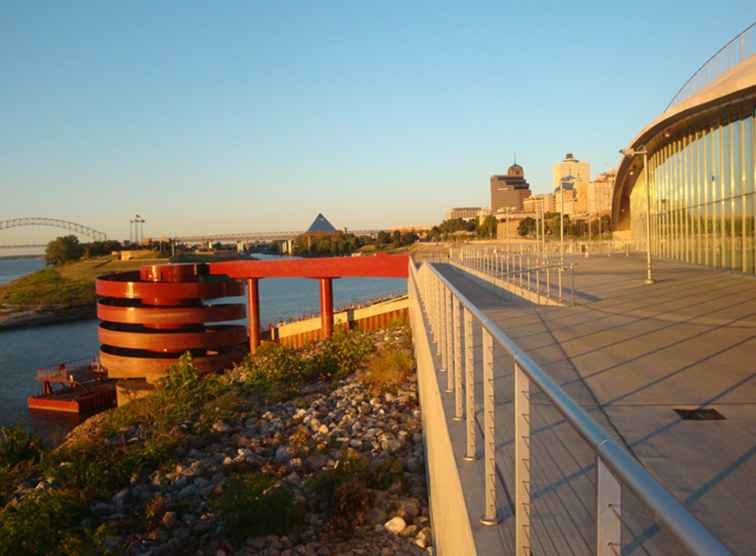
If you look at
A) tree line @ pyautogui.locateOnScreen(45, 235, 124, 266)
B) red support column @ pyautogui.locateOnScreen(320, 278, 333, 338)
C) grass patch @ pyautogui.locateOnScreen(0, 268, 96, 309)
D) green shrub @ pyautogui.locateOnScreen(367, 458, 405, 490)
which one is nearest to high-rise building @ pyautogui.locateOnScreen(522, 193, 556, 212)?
red support column @ pyautogui.locateOnScreen(320, 278, 333, 338)

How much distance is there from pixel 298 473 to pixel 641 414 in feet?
19.2

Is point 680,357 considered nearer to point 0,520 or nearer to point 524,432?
point 524,432

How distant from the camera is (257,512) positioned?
7336mm

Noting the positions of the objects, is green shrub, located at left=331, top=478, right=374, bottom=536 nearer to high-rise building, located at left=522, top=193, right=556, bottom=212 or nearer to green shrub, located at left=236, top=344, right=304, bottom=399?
green shrub, located at left=236, top=344, right=304, bottom=399

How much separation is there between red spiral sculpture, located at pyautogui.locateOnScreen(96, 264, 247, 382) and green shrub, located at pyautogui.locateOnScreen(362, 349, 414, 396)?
1731cm

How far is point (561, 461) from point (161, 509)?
6866 mm

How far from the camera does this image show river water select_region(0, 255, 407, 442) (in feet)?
88.0

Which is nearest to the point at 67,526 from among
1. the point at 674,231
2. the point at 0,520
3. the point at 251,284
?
the point at 0,520

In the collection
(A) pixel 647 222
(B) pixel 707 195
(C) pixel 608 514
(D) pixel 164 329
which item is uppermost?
(B) pixel 707 195

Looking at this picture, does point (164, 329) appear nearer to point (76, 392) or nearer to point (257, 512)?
point (76, 392)

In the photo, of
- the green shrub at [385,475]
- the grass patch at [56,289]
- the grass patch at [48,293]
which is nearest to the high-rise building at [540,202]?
the green shrub at [385,475]

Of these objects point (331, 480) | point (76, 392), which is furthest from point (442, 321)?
point (76, 392)

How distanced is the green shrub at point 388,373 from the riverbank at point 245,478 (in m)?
0.03

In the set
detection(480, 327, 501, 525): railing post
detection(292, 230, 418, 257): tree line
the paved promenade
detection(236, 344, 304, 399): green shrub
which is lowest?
detection(236, 344, 304, 399): green shrub
